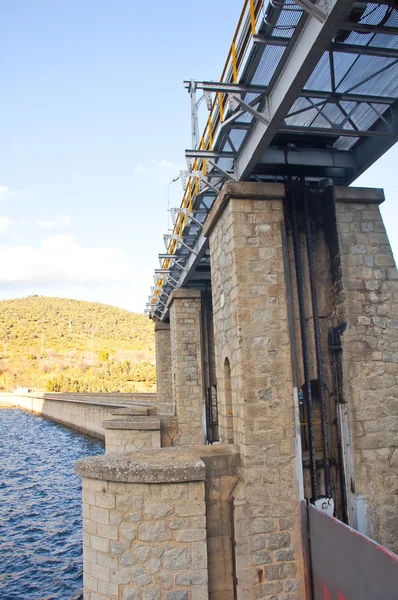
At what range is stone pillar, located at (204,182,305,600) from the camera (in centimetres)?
562

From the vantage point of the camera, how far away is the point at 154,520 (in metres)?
5.42

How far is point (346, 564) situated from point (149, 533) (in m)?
2.13

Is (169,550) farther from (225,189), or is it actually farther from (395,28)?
(395,28)

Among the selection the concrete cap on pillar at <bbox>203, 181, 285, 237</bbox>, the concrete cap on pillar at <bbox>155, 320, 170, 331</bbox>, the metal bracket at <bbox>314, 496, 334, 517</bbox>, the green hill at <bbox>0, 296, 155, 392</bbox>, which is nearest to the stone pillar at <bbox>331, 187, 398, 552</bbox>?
the metal bracket at <bbox>314, 496, 334, 517</bbox>

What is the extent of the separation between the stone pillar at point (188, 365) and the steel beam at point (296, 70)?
7.14m

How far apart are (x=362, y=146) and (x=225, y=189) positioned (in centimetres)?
202

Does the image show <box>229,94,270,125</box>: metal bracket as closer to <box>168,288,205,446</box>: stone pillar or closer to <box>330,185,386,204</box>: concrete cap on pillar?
<box>330,185,386,204</box>: concrete cap on pillar

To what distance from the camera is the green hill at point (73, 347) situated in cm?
5434

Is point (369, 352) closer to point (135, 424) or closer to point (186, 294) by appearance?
point (186, 294)

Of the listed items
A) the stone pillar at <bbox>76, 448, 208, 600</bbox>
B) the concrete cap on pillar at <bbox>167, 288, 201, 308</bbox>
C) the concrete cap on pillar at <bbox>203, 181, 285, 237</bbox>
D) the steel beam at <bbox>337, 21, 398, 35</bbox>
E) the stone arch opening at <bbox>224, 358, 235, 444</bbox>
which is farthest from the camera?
the concrete cap on pillar at <bbox>167, 288, 201, 308</bbox>

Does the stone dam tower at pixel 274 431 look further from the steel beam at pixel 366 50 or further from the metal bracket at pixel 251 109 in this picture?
the steel beam at pixel 366 50

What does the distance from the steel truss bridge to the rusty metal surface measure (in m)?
4.29

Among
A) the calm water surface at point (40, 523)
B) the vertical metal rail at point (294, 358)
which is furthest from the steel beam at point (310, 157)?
the calm water surface at point (40, 523)

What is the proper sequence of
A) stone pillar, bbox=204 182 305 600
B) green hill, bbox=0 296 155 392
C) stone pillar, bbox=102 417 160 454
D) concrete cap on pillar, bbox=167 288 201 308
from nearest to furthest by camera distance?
stone pillar, bbox=204 182 305 600
stone pillar, bbox=102 417 160 454
concrete cap on pillar, bbox=167 288 201 308
green hill, bbox=0 296 155 392
